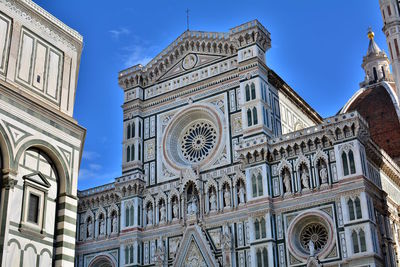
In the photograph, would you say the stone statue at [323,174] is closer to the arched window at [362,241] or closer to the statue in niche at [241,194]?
the arched window at [362,241]

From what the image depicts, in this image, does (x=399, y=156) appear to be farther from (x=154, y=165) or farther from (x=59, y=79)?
(x=59, y=79)

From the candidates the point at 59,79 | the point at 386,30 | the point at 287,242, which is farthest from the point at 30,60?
the point at 386,30

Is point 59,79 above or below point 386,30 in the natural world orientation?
below

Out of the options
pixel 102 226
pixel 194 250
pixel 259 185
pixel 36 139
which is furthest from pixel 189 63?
pixel 36 139

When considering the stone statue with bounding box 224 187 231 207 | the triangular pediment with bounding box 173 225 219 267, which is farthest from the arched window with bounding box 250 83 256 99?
the triangular pediment with bounding box 173 225 219 267

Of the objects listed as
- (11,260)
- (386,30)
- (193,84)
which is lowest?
(11,260)

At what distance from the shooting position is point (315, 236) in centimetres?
2397

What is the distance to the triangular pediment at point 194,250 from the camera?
26.0 meters

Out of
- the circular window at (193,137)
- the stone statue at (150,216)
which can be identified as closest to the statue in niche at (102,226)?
the stone statue at (150,216)

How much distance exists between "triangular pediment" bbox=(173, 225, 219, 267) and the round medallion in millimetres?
9074

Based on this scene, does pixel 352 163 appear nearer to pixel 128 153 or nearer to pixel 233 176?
pixel 233 176

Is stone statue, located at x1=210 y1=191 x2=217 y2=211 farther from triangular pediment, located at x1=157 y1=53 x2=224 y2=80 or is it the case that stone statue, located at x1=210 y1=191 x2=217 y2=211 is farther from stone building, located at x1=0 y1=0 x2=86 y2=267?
stone building, located at x1=0 y1=0 x2=86 y2=267

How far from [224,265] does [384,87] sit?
32367 millimetres

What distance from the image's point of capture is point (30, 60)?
1370 centimetres
